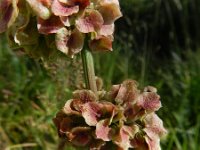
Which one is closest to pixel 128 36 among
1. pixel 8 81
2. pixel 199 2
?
pixel 199 2

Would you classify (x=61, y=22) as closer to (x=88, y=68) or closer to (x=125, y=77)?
(x=88, y=68)

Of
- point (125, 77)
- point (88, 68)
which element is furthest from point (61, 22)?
point (125, 77)

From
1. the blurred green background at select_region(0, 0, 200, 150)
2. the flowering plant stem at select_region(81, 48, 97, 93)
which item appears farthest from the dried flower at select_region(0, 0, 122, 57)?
the blurred green background at select_region(0, 0, 200, 150)

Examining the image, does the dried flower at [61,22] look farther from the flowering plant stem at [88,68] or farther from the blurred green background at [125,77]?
the blurred green background at [125,77]

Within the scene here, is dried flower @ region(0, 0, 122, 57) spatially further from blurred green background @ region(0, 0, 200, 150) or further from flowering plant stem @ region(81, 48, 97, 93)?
blurred green background @ region(0, 0, 200, 150)

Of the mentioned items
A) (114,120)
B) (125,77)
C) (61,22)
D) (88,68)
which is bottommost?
(125,77)

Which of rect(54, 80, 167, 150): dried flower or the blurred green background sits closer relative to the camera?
rect(54, 80, 167, 150): dried flower

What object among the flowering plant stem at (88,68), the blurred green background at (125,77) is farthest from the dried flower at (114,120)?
the blurred green background at (125,77)
